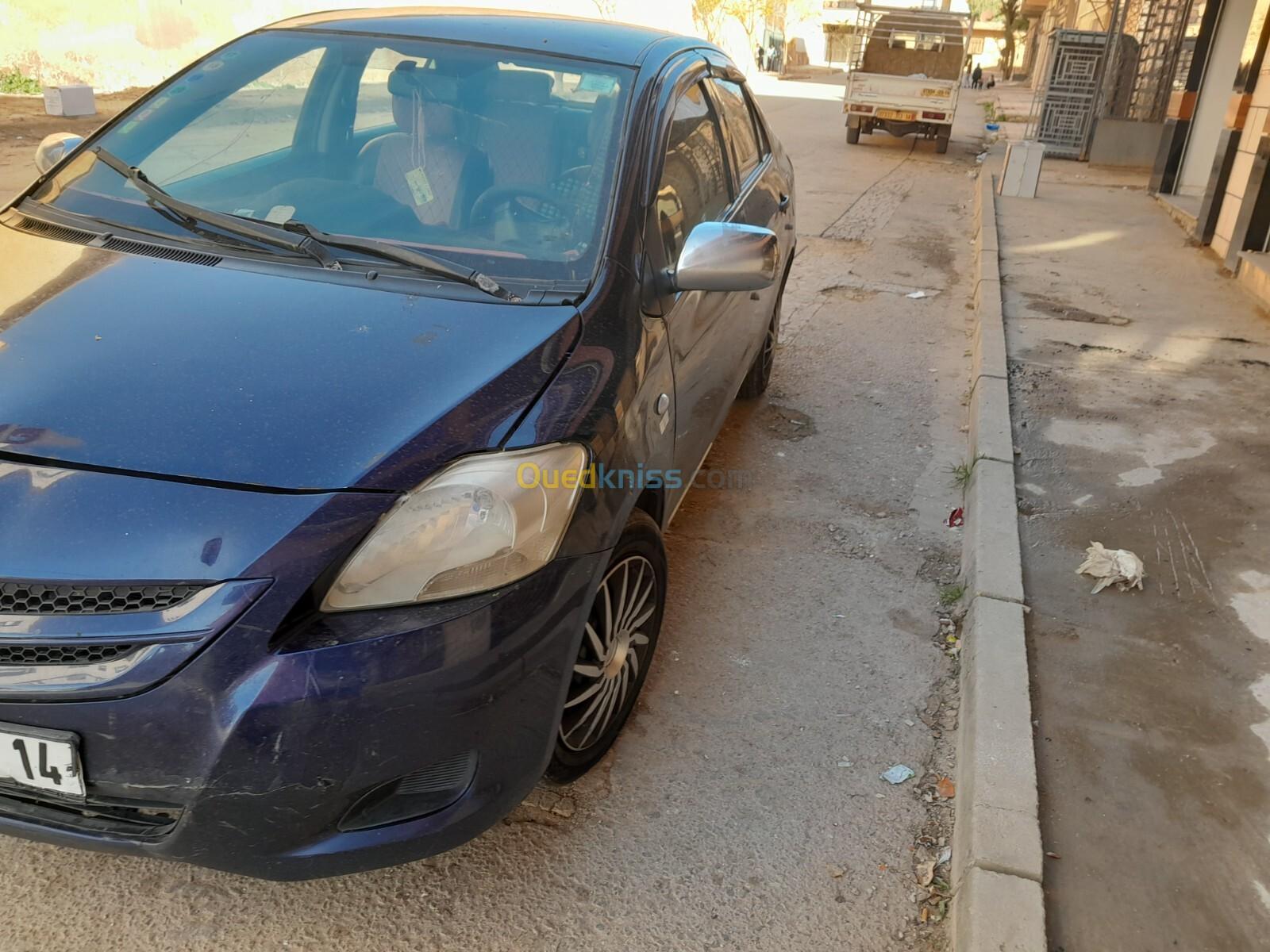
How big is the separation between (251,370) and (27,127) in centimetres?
1367

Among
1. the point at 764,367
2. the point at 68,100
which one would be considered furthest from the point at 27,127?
the point at 764,367

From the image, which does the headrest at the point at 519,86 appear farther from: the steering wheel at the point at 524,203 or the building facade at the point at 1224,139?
the building facade at the point at 1224,139

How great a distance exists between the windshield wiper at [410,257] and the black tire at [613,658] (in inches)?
27.0

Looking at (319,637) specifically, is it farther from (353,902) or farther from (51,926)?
(51,926)

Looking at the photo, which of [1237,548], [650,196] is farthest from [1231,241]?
[650,196]

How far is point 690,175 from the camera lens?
10.7ft

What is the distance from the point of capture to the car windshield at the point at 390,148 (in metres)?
2.67

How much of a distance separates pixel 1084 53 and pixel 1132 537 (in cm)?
1456

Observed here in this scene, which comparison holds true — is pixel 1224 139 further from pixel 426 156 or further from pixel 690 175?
pixel 426 156

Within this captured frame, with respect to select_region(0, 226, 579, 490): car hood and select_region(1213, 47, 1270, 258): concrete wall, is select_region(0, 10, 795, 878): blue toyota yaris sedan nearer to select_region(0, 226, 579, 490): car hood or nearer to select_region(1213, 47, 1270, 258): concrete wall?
select_region(0, 226, 579, 490): car hood

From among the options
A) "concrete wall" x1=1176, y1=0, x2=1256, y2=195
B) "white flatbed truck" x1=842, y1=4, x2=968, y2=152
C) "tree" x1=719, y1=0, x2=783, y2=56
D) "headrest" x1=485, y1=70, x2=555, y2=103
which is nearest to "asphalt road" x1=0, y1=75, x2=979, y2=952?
"headrest" x1=485, y1=70, x2=555, y2=103

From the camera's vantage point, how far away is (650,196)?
278 cm

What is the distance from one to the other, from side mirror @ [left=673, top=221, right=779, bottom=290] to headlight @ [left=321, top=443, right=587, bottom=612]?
0.83m

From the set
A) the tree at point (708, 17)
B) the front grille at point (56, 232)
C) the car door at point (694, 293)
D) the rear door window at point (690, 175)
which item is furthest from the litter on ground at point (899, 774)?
the tree at point (708, 17)
